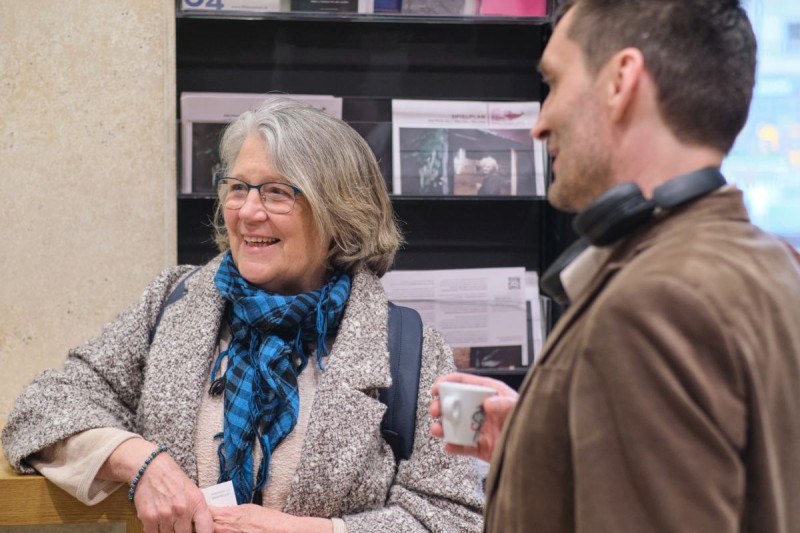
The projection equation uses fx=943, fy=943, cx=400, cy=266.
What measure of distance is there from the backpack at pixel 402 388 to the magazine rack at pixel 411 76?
34.8 inches

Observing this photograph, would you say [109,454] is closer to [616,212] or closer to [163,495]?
[163,495]

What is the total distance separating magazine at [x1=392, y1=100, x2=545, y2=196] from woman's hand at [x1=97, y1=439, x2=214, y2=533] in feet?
4.32

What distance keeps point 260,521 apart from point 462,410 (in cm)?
76

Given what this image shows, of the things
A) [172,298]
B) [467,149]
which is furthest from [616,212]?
[467,149]

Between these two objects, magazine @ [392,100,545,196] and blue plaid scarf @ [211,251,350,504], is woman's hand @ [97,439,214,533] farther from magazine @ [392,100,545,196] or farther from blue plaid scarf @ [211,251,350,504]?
magazine @ [392,100,545,196]

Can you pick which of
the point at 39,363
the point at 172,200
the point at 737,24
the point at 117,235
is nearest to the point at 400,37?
the point at 172,200

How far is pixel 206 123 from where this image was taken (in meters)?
2.93

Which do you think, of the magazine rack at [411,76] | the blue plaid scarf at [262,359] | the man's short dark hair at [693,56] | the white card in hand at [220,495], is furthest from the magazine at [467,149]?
the man's short dark hair at [693,56]

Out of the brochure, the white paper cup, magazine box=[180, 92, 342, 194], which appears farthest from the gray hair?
the white paper cup

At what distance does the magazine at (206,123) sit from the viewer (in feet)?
9.59

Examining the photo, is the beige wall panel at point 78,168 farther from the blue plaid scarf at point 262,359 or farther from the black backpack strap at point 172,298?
the blue plaid scarf at point 262,359

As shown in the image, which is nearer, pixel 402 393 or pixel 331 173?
pixel 402 393

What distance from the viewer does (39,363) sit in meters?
3.00

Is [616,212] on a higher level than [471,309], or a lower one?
higher
